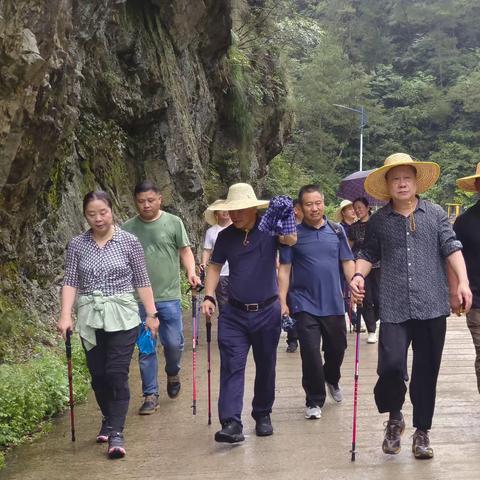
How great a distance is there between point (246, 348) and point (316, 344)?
771 millimetres

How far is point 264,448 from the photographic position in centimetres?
511

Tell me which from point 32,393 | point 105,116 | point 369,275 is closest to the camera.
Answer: point 32,393

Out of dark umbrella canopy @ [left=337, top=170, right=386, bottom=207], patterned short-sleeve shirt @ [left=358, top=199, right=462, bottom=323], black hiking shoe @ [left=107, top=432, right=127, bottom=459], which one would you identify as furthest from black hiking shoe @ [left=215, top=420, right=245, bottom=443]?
dark umbrella canopy @ [left=337, top=170, right=386, bottom=207]

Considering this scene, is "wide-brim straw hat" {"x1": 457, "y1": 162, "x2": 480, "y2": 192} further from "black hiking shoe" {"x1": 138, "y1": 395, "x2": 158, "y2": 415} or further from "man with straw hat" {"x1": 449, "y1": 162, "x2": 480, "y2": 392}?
"black hiking shoe" {"x1": 138, "y1": 395, "x2": 158, "y2": 415}

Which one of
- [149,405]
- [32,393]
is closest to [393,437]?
[149,405]

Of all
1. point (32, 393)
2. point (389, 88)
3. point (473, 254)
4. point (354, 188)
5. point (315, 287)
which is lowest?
point (32, 393)

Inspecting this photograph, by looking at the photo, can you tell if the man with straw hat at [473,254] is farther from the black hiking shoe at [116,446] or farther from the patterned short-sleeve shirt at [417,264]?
the black hiking shoe at [116,446]

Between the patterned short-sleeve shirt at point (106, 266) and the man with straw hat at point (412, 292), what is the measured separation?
5.51 ft

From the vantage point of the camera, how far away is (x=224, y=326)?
5.39 metres

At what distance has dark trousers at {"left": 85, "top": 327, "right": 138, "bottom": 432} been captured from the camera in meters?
5.02

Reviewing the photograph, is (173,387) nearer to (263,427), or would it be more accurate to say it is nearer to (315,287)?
(263,427)

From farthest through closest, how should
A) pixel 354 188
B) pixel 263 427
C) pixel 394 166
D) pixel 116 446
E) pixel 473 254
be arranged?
pixel 354 188 → pixel 263 427 → pixel 473 254 → pixel 116 446 → pixel 394 166

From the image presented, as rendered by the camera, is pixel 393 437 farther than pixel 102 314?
No

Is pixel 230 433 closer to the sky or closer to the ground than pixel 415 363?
closer to the ground
